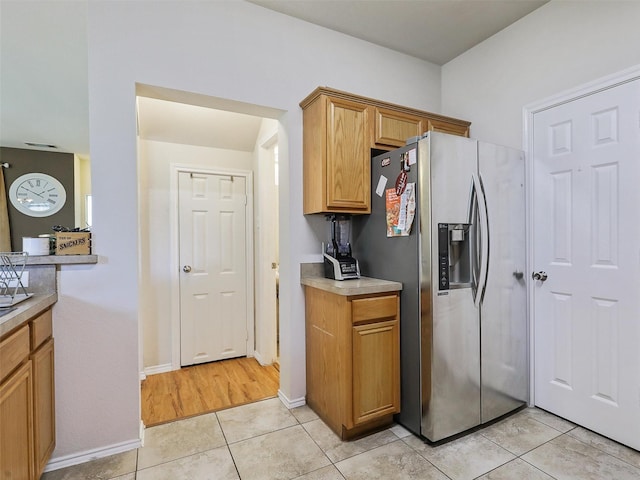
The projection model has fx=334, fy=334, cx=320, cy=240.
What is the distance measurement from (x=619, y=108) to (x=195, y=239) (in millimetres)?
3377

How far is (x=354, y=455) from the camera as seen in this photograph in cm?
189

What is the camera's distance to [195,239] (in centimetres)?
330

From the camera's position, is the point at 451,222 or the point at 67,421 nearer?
the point at 67,421

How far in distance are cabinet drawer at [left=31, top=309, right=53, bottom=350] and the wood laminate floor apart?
36.6 inches

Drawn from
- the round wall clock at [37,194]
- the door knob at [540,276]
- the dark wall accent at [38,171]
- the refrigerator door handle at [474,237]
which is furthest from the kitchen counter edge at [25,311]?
the door knob at [540,276]

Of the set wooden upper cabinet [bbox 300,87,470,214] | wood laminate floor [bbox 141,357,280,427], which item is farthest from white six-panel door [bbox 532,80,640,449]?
wood laminate floor [bbox 141,357,280,427]

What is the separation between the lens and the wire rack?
1644 millimetres

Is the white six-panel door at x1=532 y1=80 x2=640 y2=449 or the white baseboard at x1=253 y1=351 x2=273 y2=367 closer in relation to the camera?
the white six-panel door at x1=532 y1=80 x2=640 y2=449

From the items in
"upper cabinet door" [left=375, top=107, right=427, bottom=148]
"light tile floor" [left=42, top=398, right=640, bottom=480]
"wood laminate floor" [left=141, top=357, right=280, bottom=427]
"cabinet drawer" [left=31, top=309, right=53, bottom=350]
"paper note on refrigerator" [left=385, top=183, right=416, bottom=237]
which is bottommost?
"wood laminate floor" [left=141, top=357, right=280, bottom=427]

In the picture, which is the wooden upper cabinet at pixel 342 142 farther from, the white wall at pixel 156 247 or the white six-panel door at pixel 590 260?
the white wall at pixel 156 247

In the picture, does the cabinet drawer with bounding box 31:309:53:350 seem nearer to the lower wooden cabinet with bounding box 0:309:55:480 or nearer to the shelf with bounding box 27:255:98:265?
the lower wooden cabinet with bounding box 0:309:55:480

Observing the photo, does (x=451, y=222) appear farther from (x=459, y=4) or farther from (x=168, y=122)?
(x=168, y=122)

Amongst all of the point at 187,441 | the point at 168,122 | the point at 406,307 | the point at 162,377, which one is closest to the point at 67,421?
the point at 187,441

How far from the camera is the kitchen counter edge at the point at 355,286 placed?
1.96 m
